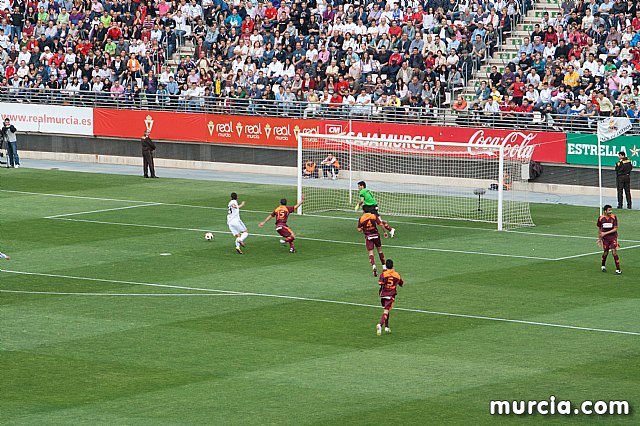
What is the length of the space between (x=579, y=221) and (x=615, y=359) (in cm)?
1735

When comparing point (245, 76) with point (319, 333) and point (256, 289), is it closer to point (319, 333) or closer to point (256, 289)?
point (256, 289)

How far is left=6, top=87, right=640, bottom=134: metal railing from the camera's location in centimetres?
4466

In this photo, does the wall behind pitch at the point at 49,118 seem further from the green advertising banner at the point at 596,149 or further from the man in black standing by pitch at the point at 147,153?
the green advertising banner at the point at 596,149

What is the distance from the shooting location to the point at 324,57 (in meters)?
52.2

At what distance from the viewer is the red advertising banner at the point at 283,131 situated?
44.6 m

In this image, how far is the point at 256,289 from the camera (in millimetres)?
27547

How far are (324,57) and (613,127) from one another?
1413 centimetres

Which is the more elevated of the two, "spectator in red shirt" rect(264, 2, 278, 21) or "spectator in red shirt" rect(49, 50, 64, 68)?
"spectator in red shirt" rect(264, 2, 278, 21)

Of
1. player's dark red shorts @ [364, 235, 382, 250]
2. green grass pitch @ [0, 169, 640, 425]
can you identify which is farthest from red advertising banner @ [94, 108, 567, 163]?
player's dark red shorts @ [364, 235, 382, 250]

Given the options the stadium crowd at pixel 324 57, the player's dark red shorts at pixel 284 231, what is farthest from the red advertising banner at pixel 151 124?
the player's dark red shorts at pixel 284 231

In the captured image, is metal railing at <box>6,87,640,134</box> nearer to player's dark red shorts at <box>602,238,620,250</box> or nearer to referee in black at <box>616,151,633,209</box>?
referee in black at <box>616,151,633,209</box>

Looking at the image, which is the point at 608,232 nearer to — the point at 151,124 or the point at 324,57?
the point at 324,57

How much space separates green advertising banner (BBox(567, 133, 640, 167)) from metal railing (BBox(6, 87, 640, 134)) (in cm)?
55

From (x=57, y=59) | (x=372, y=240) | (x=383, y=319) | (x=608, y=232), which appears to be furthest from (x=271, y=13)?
(x=383, y=319)
